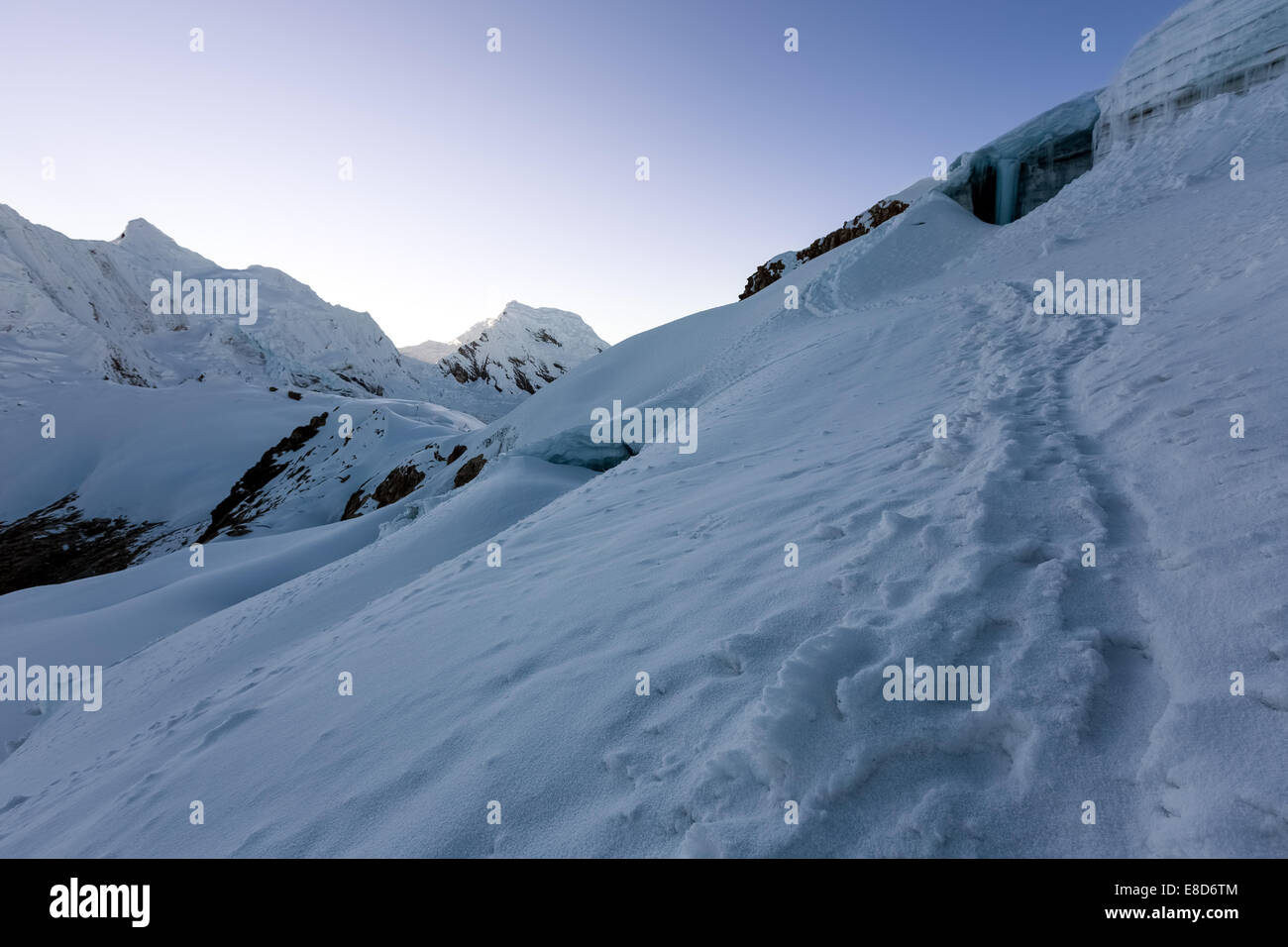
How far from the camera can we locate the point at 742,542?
3.64 metres

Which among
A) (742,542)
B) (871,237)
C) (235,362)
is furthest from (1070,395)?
(235,362)

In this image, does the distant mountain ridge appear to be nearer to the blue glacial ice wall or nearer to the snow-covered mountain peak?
the snow-covered mountain peak

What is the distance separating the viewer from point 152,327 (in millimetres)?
67812

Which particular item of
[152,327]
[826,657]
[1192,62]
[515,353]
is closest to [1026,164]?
[1192,62]

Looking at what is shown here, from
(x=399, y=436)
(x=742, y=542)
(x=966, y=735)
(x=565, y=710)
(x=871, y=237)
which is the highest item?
(x=871, y=237)

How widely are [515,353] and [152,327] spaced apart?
44368 millimetres

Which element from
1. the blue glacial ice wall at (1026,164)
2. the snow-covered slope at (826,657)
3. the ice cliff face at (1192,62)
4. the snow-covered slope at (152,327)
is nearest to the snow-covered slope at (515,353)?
the snow-covered slope at (152,327)

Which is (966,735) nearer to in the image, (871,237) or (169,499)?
(871,237)

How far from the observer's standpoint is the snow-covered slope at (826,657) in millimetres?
1580

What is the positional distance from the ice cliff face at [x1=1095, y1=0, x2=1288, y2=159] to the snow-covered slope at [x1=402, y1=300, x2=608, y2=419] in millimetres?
59245

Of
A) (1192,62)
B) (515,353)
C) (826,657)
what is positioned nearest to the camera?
(826,657)

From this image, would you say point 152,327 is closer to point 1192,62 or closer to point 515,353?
point 515,353

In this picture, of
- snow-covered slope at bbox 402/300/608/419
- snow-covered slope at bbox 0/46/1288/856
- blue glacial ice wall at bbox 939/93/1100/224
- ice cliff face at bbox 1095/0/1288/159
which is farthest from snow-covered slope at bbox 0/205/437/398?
ice cliff face at bbox 1095/0/1288/159
